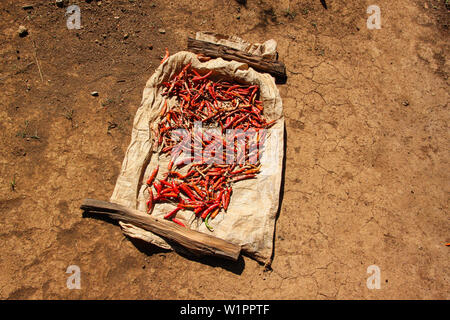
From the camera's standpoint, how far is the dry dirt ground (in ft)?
11.5

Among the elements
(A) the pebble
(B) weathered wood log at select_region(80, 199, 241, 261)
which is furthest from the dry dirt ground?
(B) weathered wood log at select_region(80, 199, 241, 261)

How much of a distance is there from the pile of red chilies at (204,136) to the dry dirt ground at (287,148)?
0.52 meters

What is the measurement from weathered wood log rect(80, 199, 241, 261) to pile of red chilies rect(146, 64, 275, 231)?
0.21 m

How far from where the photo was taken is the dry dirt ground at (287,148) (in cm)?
351

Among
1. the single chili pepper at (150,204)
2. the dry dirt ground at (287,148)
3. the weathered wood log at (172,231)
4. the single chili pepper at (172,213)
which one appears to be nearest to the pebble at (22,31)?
the dry dirt ground at (287,148)

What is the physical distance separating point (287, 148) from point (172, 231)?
73.6 inches

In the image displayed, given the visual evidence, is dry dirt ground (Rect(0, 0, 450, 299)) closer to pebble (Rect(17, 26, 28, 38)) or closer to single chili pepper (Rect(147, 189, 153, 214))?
pebble (Rect(17, 26, 28, 38))

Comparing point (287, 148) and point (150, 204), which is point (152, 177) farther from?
point (287, 148)

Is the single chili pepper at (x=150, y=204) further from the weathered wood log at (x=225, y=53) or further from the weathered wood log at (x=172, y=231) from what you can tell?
the weathered wood log at (x=225, y=53)

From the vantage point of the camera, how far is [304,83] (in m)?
4.44

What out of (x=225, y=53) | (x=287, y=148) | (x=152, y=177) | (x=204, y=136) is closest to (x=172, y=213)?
(x=152, y=177)

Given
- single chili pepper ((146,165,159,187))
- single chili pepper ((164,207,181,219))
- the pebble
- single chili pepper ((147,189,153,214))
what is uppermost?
the pebble

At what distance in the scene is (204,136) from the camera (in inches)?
154
